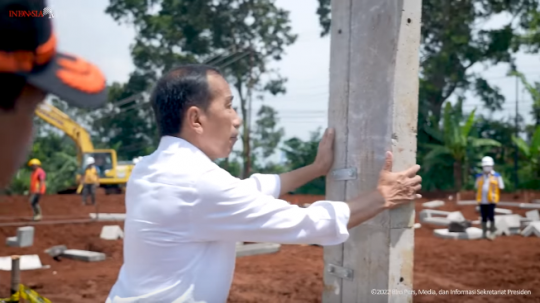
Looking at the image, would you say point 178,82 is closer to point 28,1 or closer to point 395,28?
point 395,28

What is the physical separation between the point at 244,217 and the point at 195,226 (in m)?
0.17

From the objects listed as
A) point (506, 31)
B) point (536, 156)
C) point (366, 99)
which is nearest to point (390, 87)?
point (366, 99)

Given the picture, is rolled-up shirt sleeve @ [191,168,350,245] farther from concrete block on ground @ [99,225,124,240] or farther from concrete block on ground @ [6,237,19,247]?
concrete block on ground @ [6,237,19,247]

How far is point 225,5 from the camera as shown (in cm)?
2975

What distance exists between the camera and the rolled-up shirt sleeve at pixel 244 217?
2.05 m

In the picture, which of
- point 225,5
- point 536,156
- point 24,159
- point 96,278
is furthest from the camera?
point 225,5

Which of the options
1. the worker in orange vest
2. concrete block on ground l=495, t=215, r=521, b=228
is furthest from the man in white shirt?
the worker in orange vest

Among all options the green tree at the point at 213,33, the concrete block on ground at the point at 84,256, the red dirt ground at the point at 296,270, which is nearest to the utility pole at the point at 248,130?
the green tree at the point at 213,33

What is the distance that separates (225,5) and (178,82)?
28.4 m

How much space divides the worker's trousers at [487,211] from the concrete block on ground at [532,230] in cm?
85

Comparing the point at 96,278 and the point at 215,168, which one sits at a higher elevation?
the point at 215,168

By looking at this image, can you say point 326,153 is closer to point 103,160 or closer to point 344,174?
point 344,174

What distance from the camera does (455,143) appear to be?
20.2 metres

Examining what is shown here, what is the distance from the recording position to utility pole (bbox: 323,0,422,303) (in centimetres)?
251
